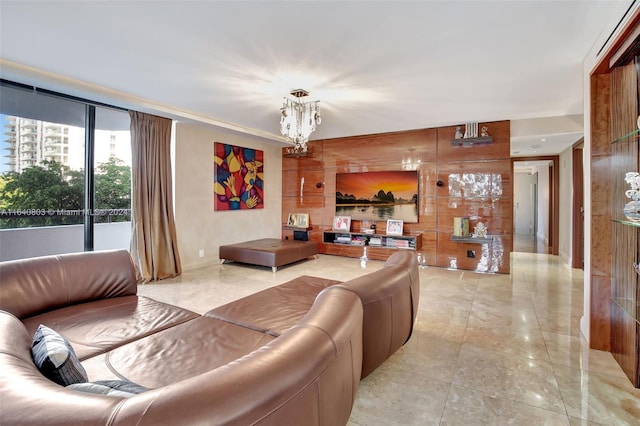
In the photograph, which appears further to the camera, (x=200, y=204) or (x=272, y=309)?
(x=200, y=204)

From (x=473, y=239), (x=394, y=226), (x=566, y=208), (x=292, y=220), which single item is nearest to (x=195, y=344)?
(x=473, y=239)

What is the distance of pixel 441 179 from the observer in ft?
18.1

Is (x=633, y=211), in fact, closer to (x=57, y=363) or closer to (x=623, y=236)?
(x=623, y=236)

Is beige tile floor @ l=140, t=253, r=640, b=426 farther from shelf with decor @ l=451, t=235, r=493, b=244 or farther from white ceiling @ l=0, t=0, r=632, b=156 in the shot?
white ceiling @ l=0, t=0, r=632, b=156

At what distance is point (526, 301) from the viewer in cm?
367

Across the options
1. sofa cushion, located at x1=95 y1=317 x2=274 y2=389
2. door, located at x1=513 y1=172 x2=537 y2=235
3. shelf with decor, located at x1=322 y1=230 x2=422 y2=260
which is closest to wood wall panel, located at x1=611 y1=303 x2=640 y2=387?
sofa cushion, located at x1=95 y1=317 x2=274 y2=389

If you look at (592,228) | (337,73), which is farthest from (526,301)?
(337,73)

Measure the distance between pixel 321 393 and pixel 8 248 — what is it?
4247 millimetres

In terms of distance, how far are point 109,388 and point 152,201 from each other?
404 cm

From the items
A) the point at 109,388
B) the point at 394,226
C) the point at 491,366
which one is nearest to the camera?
the point at 109,388

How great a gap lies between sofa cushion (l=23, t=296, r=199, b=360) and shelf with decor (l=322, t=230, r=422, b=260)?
14.1 ft

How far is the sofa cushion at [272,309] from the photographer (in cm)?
193

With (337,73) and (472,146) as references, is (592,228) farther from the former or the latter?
(472,146)

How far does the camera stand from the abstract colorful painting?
18.6ft
